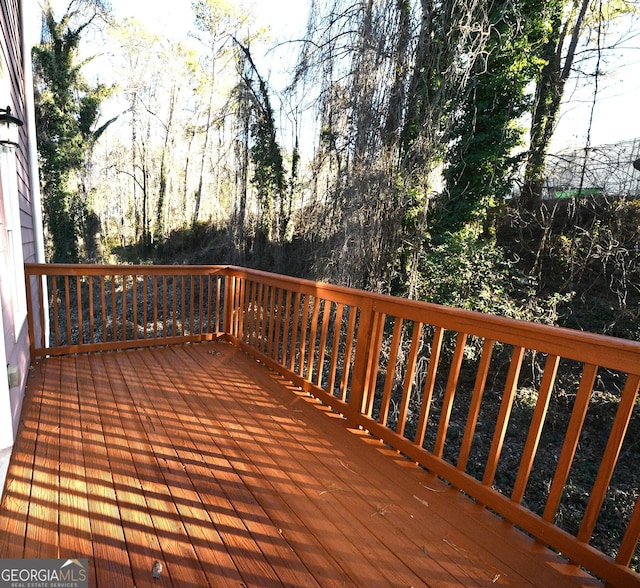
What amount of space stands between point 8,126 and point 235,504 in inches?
108

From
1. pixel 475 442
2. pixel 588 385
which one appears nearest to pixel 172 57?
pixel 475 442

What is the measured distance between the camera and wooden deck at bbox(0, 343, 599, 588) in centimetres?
139

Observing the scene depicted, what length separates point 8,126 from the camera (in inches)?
97.1

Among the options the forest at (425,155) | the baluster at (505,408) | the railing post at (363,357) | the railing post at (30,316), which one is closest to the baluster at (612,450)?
the baluster at (505,408)

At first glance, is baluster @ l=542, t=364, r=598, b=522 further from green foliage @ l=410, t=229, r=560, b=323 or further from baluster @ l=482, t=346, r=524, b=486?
green foliage @ l=410, t=229, r=560, b=323

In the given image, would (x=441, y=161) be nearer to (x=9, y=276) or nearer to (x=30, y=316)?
(x=9, y=276)

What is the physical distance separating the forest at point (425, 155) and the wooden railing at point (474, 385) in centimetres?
117

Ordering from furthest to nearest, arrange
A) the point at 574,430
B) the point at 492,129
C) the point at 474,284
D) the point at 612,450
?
the point at 492,129 → the point at 474,284 → the point at 574,430 → the point at 612,450

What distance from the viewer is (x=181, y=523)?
5.14 feet

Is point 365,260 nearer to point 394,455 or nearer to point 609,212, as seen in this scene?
point 394,455

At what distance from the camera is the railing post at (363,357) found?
95.0 inches

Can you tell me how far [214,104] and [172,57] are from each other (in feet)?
9.09

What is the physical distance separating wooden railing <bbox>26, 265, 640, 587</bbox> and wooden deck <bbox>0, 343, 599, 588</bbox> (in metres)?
0.14

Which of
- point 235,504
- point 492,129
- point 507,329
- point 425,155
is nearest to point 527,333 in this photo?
point 507,329
